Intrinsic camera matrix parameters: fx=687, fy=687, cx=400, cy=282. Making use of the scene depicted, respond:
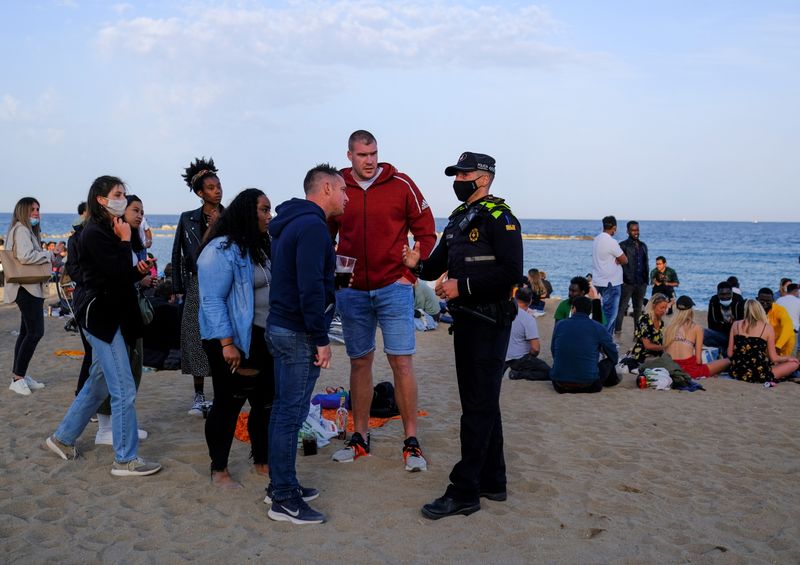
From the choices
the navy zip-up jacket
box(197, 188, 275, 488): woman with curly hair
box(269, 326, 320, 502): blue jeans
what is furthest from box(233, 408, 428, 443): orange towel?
the navy zip-up jacket

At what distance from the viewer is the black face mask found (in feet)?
13.8

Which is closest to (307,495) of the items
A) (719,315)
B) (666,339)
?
(666,339)

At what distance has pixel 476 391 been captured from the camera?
4109 millimetres

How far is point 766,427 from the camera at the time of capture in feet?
Result: 21.2

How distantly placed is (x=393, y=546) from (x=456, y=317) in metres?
1.36

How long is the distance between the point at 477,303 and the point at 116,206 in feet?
8.29

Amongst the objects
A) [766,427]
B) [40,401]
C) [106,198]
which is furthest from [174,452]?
[766,427]

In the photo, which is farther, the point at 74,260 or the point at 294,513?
the point at 74,260

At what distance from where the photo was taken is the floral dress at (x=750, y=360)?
28.1ft

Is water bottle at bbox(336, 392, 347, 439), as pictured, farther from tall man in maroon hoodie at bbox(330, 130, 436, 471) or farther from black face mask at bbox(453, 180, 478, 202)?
black face mask at bbox(453, 180, 478, 202)

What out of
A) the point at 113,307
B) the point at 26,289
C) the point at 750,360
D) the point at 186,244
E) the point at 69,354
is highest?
the point at 186,244

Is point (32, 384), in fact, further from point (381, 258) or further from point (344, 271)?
point (381, 258)

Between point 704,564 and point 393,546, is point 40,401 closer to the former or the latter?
point 393,546

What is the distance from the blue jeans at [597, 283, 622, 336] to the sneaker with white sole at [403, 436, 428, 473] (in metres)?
7.42
